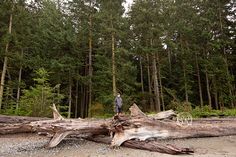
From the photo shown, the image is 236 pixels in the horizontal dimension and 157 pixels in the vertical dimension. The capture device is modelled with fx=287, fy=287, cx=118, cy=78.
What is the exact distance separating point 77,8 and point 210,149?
26097 millimetres

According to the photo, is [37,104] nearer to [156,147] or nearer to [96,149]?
[96,149]

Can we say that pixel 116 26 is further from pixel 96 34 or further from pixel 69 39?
pixel 69 39

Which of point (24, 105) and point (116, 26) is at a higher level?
point (116, 26)

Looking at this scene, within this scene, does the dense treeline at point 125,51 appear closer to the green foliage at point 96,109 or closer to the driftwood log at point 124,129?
the green foliage at point 96,109

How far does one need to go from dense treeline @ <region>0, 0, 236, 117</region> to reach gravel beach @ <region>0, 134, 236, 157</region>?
12187mm

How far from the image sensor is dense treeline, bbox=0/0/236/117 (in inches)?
1102

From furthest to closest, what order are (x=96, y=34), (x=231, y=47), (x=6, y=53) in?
(x=231, y=47)
(x=96, y=34)
(x=6, y=53)

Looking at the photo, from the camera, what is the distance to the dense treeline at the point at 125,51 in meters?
28.0

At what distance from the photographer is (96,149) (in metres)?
12.0

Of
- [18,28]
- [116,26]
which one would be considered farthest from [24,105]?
[116,26]

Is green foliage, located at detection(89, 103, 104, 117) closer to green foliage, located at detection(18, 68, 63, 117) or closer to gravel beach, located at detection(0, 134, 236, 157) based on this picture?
green foliage, located at detection(18, 68, 63, 117)

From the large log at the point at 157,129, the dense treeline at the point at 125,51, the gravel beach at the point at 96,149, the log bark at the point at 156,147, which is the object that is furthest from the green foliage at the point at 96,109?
the log bark at the point at 156,147

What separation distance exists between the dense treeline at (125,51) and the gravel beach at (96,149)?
1219 centimetres

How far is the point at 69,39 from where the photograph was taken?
3253 cm
